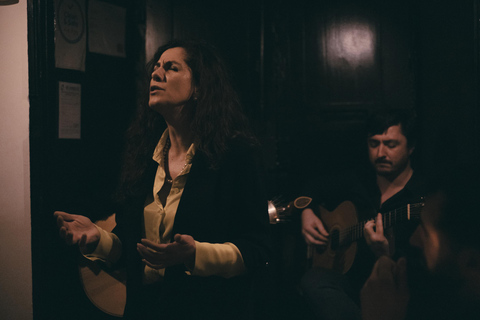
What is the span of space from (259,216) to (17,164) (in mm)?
1394

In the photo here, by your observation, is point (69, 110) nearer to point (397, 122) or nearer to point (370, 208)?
point (370, 208)

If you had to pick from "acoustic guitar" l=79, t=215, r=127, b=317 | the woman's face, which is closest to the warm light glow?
the woman's face

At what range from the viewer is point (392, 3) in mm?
2893

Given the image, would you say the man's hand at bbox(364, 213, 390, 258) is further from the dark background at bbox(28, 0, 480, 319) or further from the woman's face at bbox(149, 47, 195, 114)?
the woman's face at bbox(149, 47, 195, 114)

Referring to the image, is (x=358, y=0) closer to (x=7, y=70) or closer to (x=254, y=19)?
(x=254, y=19)

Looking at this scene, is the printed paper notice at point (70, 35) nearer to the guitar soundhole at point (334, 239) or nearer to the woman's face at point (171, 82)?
the woman's face at point (171, 82)

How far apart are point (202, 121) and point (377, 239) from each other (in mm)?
1174

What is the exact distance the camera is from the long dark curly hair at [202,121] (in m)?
1.53

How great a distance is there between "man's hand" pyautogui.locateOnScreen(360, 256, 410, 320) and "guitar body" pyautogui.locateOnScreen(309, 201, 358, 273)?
1314 mm

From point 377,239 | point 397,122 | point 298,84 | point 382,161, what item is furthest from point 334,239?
point 298,84

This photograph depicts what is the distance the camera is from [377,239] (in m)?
2.19

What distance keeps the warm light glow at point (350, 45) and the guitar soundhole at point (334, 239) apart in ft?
3.75

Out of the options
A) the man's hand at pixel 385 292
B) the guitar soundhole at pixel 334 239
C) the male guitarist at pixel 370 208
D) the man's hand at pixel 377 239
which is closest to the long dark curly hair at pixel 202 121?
the man's hand at pixel 385 292

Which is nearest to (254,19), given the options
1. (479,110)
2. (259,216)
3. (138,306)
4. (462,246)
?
(479,110)
